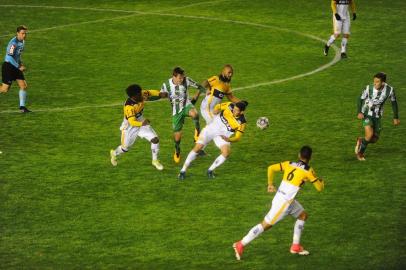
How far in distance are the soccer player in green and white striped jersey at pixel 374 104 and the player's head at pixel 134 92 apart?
4.83 metres

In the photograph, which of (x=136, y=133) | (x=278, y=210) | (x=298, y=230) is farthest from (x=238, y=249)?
(x=136, y=133)

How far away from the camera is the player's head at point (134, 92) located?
63.9 feet

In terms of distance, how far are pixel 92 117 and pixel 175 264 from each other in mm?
9758

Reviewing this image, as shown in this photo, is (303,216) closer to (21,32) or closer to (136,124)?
(136,124)

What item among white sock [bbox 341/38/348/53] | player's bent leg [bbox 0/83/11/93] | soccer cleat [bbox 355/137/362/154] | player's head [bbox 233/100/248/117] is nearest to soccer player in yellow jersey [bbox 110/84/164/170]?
player's head [bbox 233/100/248/117]

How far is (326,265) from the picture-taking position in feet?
50.8

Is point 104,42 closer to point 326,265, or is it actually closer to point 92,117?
point 92,117

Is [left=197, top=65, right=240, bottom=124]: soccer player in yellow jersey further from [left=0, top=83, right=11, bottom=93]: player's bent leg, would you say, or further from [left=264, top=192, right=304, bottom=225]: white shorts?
[left=0, top=83, right=11, bottom=93]: player's bent leg

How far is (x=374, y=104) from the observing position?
20.5m

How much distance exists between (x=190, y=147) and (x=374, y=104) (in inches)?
178

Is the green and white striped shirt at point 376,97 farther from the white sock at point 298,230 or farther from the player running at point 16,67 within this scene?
the player running at point 16,67

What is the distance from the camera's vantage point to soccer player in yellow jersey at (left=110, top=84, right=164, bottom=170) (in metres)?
19.6

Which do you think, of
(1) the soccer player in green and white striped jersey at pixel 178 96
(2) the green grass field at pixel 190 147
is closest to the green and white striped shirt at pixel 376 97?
(2) the green grass field at pixel 190 147

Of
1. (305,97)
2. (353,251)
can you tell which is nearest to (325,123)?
(305,97)
